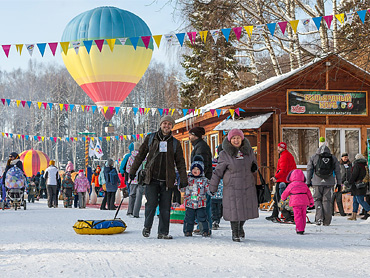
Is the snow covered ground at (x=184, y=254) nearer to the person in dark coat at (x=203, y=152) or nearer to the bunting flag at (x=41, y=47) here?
the person in dark coat at (x=203, y=152)

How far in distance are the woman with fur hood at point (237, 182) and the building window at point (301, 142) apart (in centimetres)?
1334

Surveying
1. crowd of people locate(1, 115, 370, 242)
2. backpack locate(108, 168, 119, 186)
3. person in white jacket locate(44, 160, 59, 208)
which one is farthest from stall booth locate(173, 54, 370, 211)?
crowd of people locate(1, 115, 370, 242)

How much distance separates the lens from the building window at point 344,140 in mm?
21750

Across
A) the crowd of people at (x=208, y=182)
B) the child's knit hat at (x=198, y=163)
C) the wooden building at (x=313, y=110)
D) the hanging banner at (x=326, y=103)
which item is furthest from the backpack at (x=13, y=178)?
the hanging banner at (x=326, y=103)

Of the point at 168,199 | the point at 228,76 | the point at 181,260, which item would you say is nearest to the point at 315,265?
the point at 181,260

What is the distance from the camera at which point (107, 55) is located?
30750 millimetres

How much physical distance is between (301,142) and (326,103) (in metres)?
1.75

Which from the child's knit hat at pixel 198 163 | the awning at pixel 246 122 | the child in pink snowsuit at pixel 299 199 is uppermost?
the awning at pixel 246 122

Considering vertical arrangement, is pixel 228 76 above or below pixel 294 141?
above

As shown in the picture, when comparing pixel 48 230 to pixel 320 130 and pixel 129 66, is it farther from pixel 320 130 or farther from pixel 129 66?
pixel 129 66

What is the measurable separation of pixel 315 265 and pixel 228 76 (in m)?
31.7

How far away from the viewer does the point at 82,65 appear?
30.9m

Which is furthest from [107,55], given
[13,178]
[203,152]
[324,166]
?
[203,152]

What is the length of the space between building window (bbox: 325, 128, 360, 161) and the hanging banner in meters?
0.68
